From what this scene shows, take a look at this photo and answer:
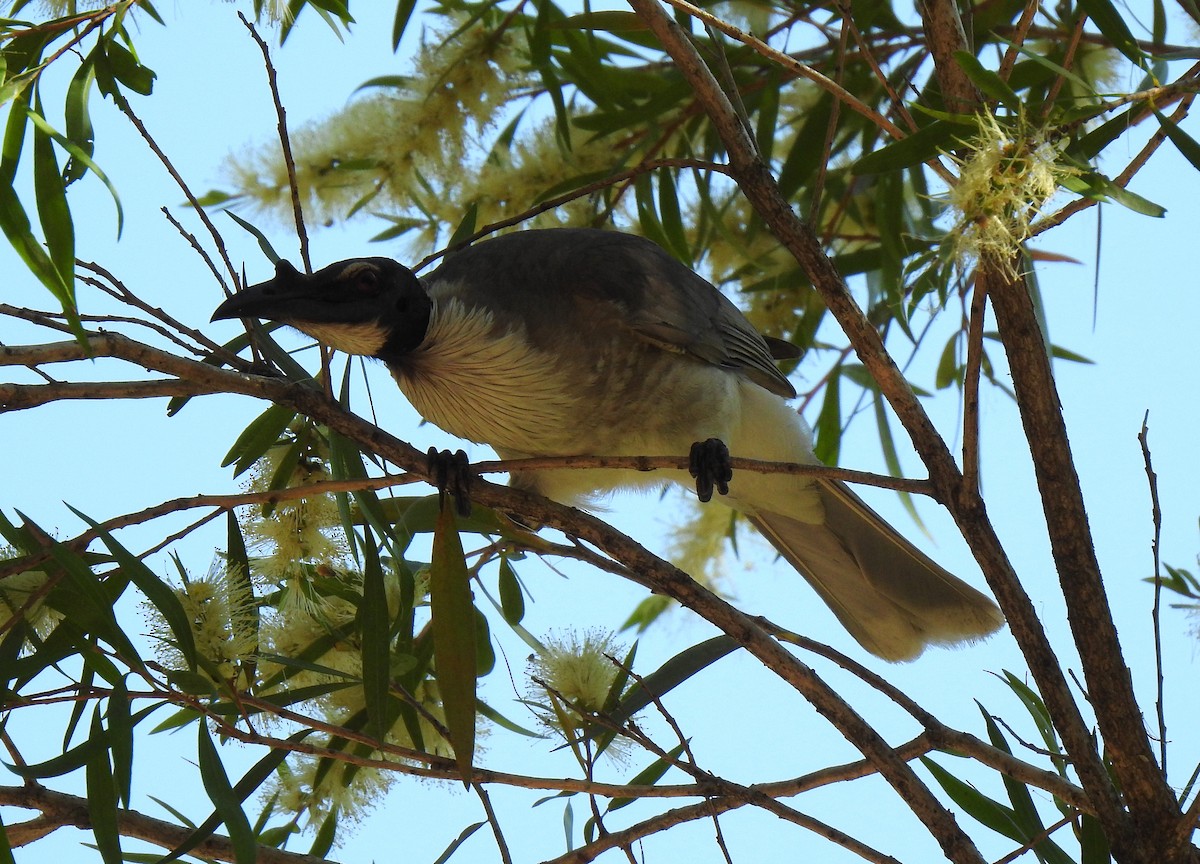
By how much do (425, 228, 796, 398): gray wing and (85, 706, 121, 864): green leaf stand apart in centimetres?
108

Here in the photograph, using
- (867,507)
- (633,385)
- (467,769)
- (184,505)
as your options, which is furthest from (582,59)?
(467,769)

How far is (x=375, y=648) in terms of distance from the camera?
1830mm

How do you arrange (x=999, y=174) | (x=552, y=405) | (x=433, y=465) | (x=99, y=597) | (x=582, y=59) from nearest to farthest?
(x=999, y=174)
(x=99, y=597)
(x=433, y=465)
(x=552, y=405)
(x=582, y=59)

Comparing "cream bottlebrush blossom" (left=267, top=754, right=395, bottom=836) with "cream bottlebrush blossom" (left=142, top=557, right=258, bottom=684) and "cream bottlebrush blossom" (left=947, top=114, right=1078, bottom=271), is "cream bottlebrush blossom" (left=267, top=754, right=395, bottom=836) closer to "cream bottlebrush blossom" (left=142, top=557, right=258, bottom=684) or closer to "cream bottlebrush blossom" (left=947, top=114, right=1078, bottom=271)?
"cream bottlebrush blossom" (left=142, top=557, right=258, bottom=684)

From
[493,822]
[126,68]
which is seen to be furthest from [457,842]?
[126,68]

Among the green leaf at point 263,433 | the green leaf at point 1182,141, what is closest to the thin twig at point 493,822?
the green leaf at point 263,433

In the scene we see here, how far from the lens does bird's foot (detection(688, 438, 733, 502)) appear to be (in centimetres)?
241

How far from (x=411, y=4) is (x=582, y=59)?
40cm

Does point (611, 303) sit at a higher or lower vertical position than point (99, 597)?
higher

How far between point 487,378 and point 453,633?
64cm

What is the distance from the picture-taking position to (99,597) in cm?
160

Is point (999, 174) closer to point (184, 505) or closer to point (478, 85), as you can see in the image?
point (184, 505)

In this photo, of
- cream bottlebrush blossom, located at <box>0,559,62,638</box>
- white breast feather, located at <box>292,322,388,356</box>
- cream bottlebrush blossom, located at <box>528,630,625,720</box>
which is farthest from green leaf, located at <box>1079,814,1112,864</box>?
cream bottlebrush blossom, located at <box>0,559,62,638</box>

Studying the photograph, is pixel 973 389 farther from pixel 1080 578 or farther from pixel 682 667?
pixel 682 667
